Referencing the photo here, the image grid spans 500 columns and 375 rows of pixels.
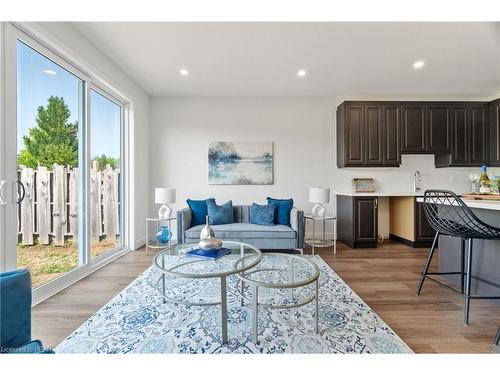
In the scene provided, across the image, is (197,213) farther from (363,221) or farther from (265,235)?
(363,221)

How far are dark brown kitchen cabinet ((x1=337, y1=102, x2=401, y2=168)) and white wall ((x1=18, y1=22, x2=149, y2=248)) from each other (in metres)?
3.56

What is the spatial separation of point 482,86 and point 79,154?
620 centimetres

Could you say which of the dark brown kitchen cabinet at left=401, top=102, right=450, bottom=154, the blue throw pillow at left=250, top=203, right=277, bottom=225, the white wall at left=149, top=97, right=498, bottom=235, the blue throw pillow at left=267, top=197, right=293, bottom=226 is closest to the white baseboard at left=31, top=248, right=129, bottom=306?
the white wall at left=149, top=97, right=498, bottom=235

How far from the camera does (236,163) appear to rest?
4305mm

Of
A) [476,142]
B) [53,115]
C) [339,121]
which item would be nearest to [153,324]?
[53,115]

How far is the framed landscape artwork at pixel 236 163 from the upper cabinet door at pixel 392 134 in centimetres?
205

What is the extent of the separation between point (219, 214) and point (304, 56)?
2495 mm

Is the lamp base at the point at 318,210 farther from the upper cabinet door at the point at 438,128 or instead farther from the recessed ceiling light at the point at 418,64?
the recessed ceiling light at the point at 418,64

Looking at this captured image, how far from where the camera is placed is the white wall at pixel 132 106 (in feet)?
7.91

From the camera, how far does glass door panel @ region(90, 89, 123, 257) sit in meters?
3.01

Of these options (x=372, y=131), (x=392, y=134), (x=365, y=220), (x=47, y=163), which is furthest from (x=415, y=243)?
(x=47, y=163)

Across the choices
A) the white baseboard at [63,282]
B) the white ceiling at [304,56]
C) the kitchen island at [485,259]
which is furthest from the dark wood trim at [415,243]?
the white baseboard at [63,282]

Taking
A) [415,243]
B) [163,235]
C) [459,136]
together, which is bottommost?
[415,243]

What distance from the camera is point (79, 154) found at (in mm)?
2695
